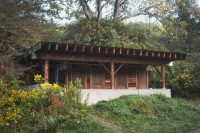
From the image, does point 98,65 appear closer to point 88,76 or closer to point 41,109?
point 88,76

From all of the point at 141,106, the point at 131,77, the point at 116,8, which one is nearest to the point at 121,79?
the point at 131,77

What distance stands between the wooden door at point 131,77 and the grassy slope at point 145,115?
Answer: 15.7ft

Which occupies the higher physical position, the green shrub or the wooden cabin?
the wooden cabin

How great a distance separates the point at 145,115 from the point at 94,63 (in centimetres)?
740

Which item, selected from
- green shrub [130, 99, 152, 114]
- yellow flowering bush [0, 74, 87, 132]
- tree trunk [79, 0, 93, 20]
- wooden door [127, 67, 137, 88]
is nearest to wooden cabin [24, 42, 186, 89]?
wooden door [127, 67, 137, 88]

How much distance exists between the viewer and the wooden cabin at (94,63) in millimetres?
20234

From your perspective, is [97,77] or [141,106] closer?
[141,106]

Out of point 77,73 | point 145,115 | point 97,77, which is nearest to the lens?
point 145,115

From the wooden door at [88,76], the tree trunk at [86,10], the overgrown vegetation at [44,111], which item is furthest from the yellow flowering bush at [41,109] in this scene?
the tree trunk at [86,10]

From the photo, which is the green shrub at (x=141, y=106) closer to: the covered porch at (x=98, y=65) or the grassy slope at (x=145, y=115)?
the grassy slope at (x=145, y=115)

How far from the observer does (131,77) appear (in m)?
26.3

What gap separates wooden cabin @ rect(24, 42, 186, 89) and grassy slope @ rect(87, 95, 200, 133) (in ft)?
9.39

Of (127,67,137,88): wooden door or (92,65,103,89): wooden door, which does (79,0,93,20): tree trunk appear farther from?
(92,65,103,89): wooden door

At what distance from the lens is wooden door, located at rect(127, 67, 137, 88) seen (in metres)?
26.2
